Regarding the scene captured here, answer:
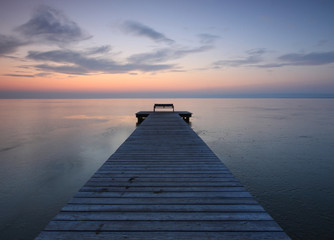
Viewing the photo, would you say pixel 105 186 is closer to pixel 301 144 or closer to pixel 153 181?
pixel 153 181

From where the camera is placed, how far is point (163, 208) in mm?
2885

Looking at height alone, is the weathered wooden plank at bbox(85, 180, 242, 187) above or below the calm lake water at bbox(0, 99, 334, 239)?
above

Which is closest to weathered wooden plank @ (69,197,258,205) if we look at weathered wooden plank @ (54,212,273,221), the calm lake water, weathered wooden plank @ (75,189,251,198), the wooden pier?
the wooden pier

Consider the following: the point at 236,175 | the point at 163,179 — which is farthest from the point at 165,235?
the point at 236,175

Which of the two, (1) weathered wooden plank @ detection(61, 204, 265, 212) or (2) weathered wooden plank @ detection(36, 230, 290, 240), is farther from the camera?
(1) weathered wooden plank @ detection(61, 204, 265, 212)

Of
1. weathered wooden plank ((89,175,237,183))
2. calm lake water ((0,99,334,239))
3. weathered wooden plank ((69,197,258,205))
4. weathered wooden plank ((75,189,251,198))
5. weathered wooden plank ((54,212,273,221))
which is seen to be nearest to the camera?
weathered wooden plank ((54,212,273,221))

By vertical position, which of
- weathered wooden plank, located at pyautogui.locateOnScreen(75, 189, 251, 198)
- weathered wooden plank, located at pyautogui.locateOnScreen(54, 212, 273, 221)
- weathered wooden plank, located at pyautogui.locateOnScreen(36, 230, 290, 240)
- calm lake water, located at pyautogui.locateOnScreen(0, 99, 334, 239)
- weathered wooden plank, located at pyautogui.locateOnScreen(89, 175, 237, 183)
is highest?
weathered wooden plank, located at pyautogui.locateOnScreen(54, 212, 273, 221)

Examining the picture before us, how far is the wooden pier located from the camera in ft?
7.84

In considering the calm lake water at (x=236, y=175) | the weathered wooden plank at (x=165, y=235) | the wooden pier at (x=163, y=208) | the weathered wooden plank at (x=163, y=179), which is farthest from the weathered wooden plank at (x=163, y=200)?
the calm lake water at (x=236, y=175)

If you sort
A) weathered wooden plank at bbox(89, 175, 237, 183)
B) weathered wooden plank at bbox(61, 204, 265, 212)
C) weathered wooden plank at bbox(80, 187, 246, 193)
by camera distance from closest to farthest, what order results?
weathered wooden plank at bbox(61, 204, 265, 212) → weathered wooden plank at bbox(80, 187, 246, 193) → weathered wooden plank at bbox(89, 175, 237, 183)

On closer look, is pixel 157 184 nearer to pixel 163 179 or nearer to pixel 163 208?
pixel 163 179

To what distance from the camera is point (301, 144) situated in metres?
13.8

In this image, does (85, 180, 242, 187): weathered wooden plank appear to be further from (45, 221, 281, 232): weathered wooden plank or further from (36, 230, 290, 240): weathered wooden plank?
(36, 230, 290, 240): weathered wooden plank

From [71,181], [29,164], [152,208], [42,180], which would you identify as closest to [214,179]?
[152,208]
